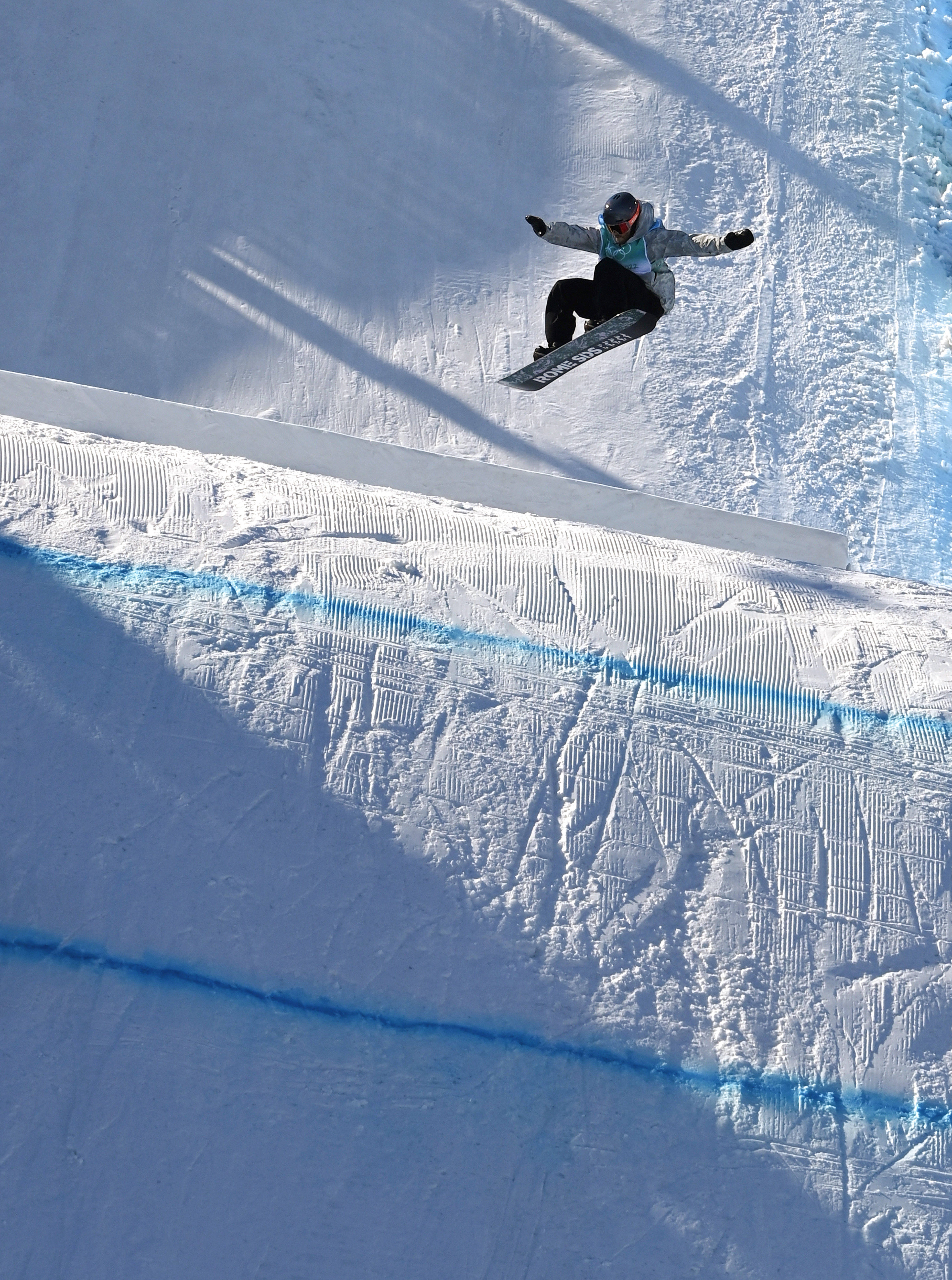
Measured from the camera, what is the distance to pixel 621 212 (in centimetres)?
323

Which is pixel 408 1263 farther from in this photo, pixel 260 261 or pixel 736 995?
pixel 260 261

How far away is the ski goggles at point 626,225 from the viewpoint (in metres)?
3.26

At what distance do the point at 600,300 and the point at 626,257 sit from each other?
0.61 feet

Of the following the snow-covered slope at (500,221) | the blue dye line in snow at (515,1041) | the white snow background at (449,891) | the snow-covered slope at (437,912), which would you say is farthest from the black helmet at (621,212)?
the blue dye line in snow at (515,1041)

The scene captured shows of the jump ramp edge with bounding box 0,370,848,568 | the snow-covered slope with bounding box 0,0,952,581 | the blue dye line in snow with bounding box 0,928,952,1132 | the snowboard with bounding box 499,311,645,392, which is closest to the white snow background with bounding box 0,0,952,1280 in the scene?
the blue dye line in snow with bounding box 0,928,952,1132

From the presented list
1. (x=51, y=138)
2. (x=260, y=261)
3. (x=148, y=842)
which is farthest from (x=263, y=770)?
(x=51, y=138)

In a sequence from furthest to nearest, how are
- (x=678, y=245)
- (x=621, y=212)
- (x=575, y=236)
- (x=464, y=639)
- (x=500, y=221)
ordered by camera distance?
(x=500, y=221) < (x=575, y=236) < (x=678, y=245) < (x=621, y=212) < (x=464, y=639)

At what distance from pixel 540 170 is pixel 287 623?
140 inches

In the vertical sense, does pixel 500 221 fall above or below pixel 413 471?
above

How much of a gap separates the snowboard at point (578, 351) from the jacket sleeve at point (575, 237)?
237mm

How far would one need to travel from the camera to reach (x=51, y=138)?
202 inches

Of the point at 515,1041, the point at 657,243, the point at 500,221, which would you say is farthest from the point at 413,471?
the point at 500,221

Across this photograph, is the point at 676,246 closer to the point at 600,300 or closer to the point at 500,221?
the point at 600,300

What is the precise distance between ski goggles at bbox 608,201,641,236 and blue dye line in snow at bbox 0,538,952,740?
1.42 metres
